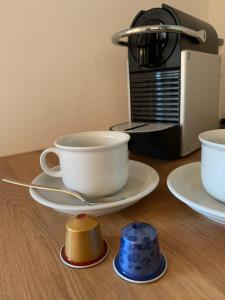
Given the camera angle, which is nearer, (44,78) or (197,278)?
(197,278)

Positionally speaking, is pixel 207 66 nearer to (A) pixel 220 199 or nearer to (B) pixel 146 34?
(B) pixel 146 34

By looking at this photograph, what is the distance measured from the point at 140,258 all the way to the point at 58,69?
569 mm

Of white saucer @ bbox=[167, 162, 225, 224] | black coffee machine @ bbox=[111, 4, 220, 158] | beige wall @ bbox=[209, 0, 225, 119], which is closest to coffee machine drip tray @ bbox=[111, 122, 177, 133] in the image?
black coffee machine @ bbox=[111, 4, 220, 158]

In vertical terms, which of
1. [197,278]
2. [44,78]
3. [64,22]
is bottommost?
[197,278]

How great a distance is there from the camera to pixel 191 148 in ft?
1.82

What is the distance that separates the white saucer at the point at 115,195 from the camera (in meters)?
0.30

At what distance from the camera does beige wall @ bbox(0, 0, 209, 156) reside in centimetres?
63

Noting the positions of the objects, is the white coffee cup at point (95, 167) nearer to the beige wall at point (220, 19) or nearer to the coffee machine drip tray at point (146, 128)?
the coffee machine drip tray at point (146, 128)

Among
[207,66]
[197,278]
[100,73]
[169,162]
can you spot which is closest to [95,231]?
[197,278]

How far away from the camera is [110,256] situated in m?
0.26

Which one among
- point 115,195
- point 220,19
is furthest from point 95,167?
point 220,19

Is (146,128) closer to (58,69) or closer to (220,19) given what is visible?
(58,69)

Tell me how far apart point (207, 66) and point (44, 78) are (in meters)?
0.39

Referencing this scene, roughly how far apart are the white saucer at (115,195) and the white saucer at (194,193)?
3 cm
